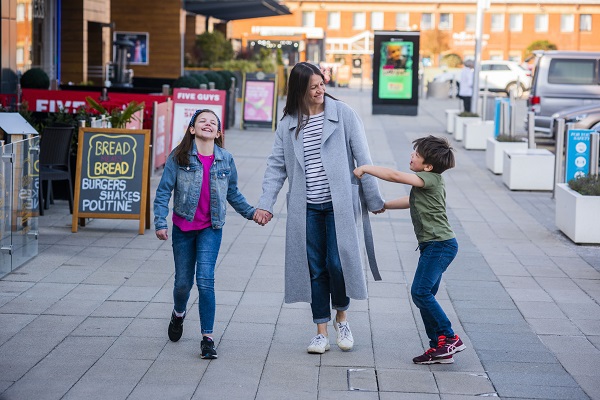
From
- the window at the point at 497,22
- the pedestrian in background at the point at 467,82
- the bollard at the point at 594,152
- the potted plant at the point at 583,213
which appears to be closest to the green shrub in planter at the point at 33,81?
the bollard at the point at 594,152

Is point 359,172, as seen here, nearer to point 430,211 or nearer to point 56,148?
point 430,211

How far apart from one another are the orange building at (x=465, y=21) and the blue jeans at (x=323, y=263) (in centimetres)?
6720

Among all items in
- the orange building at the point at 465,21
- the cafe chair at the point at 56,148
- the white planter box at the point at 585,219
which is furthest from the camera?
the orange building at the point at 465,21

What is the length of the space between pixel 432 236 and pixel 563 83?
1670 cm

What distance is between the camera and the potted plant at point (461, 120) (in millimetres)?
21703

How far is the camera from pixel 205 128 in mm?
6027

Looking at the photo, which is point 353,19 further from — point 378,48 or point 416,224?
point 416,224

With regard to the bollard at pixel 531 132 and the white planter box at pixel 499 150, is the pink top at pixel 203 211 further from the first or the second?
the white planter box at pixel 499 150

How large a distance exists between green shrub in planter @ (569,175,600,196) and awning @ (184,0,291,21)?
23494 millimetres

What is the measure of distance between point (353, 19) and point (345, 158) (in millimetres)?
73986

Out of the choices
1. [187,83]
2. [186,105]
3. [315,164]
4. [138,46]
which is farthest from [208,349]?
[138,46]

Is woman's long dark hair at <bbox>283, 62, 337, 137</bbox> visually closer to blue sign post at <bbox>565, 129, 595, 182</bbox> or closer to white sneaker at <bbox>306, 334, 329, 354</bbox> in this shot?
white sneaker at <bbox>306, 334, 329, 354</bbox>

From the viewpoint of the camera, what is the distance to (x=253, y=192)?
13.6 meters

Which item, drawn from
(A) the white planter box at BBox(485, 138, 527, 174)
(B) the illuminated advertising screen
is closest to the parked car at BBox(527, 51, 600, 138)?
(A) the white planter box at BBox(485, 138, 527, 174)
